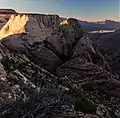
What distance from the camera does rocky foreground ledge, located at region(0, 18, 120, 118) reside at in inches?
1086

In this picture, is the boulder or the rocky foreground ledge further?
the boulder

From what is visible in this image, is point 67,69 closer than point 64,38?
Yes

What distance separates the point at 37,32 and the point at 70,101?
102ft

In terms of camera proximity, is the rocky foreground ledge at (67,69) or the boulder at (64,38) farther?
the boulder at (64,38)

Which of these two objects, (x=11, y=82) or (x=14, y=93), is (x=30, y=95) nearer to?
(x=14, y=93)

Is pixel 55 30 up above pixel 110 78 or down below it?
above

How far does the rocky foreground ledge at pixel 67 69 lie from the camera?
90.5ft

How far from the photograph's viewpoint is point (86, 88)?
50.9m

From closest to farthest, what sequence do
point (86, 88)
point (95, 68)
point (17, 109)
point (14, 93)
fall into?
point (17, 109)
point (14, 93)
point (86, 88)
point (95, 68)

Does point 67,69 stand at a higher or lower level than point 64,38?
lower

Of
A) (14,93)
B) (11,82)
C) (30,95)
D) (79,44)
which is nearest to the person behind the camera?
(30,95)

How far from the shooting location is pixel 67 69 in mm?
52844

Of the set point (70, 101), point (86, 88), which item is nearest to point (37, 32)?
point (86, 88)

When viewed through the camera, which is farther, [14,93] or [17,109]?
[14,93]
